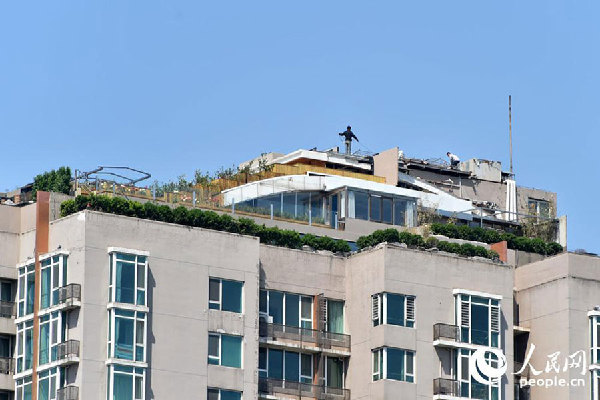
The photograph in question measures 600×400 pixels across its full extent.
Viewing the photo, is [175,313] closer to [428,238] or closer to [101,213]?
[101,213]

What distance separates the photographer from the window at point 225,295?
338ft

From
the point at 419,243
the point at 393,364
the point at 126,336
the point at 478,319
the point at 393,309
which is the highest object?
the point at 419,243

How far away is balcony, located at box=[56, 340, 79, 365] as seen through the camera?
320 feet

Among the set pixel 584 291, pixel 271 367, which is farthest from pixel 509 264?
pixel 271 367

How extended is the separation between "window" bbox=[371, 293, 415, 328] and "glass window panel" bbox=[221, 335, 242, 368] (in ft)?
26.6

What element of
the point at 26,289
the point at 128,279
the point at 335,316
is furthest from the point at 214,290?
the point at 26,289

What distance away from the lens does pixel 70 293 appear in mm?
98875

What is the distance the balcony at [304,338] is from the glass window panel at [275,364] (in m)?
0.66

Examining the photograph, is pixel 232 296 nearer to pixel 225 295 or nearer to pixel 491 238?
pixel 225 295

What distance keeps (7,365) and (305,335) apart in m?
16.4

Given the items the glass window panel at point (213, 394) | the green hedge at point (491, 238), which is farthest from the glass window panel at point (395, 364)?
the green hedge at point (491, 238)

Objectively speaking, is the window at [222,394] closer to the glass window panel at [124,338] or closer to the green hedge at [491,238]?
the glass window panel at [124,338]

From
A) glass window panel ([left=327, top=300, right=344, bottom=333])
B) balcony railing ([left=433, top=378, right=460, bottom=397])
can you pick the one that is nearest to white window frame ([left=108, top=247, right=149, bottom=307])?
glass window panel ([left=327, top=300, right=344, bottom=333])

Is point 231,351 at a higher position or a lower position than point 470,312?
lower
